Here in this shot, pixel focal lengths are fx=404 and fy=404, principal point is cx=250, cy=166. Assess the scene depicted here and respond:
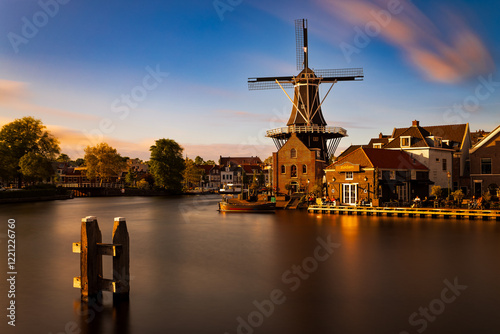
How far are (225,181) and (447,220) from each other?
126508 millimetres

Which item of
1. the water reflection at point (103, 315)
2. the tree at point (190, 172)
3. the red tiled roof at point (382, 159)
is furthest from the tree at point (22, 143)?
the water reflection at point (103, 315)

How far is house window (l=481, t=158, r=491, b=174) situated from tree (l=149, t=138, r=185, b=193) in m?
80.1

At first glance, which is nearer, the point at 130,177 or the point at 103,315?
the point at 103,315

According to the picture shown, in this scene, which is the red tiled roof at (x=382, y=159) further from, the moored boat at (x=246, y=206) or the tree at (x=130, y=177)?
the tree at (x=130, y=177)

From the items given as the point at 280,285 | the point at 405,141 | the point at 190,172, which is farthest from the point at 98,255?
the point at 190,172

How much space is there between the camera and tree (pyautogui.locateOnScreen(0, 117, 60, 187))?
79500 millimetres

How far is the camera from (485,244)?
85.8 feet

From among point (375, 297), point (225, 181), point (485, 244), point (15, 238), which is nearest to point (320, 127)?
point (485, 244)

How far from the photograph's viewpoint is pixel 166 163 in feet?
375

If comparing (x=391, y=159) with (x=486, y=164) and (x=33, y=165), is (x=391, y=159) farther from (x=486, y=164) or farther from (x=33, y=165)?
(x=33, y=165)

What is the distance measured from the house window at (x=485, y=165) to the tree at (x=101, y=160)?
9891 centimetres

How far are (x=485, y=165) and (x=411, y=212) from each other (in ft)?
68.8

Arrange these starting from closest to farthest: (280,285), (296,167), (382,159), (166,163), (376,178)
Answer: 1. (280,285)
2. (376,178)
3. (382,159)
4. (296,167)
5. (166,163)

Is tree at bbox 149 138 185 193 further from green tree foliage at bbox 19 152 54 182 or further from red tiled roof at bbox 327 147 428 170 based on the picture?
red tiled roof at bbox 327 147 428 170
